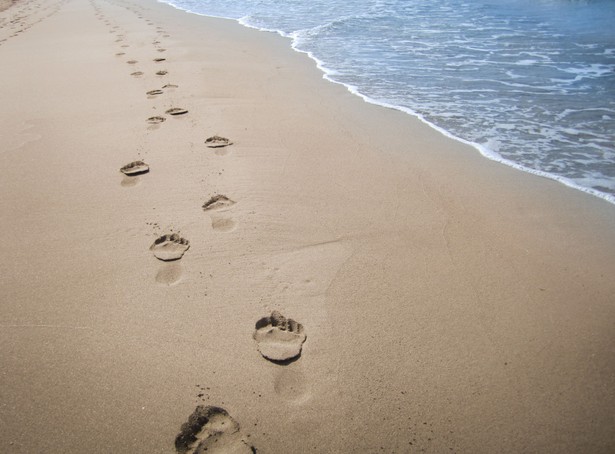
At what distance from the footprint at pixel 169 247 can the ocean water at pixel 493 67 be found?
9.45 ft

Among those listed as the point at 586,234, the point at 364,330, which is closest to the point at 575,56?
the point at 586,234

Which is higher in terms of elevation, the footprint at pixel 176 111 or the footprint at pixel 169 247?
the footprint at pixel 176 111

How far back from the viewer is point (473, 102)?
454cm

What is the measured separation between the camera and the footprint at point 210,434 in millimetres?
1390

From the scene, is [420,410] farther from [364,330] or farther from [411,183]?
[411,183]

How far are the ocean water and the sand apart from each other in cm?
58

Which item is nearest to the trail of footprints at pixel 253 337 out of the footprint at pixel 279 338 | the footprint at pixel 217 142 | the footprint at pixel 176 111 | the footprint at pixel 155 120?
the footprint at pixel 279 338

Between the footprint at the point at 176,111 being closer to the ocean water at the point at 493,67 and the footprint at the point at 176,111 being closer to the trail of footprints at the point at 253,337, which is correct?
the trail of footprints at the point at 253,337

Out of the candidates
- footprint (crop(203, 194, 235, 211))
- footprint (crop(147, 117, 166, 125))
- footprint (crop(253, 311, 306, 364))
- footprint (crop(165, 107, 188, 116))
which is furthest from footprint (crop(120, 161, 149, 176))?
footprint (crop(253, 311, 306, 364))

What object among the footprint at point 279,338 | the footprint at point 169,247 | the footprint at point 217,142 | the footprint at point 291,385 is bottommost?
the footprint at point 291,385

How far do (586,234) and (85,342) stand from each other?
3.15m

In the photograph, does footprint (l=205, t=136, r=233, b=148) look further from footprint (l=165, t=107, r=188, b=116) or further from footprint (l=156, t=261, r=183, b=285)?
footprint (l=156, t=261, r=183, b=285)

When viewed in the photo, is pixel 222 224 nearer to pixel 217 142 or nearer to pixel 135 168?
pixel 135 168

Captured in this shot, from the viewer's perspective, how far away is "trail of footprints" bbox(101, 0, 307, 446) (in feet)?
4.61
